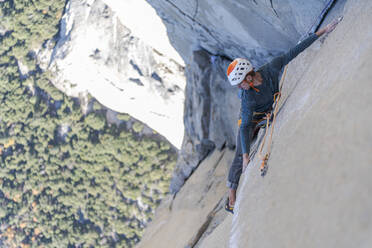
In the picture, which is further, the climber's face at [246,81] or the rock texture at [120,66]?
the rock texture at [120,66]

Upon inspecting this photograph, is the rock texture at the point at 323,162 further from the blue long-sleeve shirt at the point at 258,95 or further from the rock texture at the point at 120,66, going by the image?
the rock texture at the point at 120,66

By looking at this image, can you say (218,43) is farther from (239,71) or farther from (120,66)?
(120,66)

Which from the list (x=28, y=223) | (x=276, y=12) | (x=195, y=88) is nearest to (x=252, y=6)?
(x=276, y=12)

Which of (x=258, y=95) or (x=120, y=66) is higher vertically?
(x=258, y=95)

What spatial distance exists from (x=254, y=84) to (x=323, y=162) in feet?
6.32

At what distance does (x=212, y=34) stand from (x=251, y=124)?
4005 millimetres

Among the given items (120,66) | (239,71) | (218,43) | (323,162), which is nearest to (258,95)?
(239,71)

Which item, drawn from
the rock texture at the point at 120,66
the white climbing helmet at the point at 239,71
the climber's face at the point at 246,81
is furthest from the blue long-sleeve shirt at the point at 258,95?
the rock texture at the point at 120,66

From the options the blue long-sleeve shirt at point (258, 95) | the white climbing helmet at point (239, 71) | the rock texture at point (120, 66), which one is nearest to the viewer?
the white climbing helmet at point (239, 71)

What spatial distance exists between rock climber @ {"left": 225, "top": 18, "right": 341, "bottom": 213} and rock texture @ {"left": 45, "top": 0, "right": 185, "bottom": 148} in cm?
893

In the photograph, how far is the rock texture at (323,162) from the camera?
1648 mm

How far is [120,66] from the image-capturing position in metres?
14.5

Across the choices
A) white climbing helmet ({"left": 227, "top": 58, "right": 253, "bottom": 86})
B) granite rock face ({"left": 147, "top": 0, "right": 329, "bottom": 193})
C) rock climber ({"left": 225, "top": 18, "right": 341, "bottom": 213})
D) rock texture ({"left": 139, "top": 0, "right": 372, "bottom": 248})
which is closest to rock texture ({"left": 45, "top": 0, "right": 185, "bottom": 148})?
granite rock face ({"left": 147, "top": 0, "right": 329, "bottom": 193})

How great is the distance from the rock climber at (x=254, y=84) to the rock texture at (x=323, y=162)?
24cm
